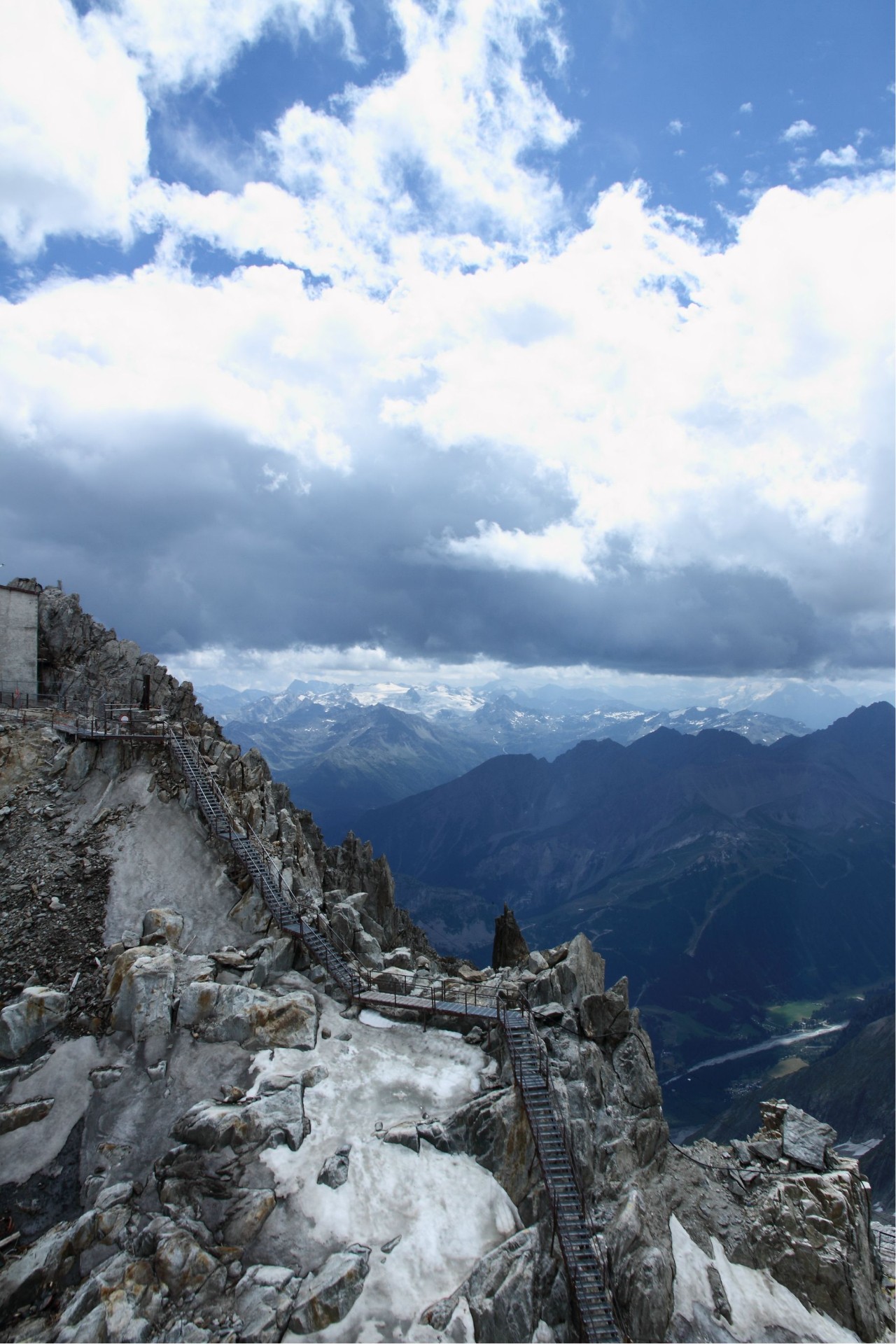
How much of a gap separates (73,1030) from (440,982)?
18.3m

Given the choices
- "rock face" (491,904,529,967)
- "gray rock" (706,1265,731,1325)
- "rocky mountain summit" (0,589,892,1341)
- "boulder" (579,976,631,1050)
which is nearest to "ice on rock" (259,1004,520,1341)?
"rocky mountain summit" (0,589,892,1341)

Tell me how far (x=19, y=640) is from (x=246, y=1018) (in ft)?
165

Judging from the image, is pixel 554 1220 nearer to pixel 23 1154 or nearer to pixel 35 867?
pixel 23 1154

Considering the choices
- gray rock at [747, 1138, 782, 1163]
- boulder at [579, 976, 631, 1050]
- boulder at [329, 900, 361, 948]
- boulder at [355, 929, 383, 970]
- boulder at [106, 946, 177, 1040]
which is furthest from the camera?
boulder at [329, 900, 361, 948]

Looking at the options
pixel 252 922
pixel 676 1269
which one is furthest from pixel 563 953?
pixel 252 922

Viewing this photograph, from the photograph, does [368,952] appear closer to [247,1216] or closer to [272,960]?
[272,960]

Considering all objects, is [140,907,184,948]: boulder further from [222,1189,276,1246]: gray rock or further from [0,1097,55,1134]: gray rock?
[222,1189,276,1246]: gray rock

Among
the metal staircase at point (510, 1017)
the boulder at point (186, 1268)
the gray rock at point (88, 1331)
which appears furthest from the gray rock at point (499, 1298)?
the gray rock at point (88, 1331)

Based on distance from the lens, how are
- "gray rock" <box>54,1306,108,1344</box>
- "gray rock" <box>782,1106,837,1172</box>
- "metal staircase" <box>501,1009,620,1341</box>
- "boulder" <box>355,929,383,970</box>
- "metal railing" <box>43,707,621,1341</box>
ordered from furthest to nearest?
"boulder" <box>355,929,383,970</box>, "gray rock" <box>782,1106,837,1172</box>, "metal railing" <box>43,707,621,1341</box>, "metal staircase" <box>501,1009,620,1341</box>, "gray rock" <box>54,1306,108,1344</box>

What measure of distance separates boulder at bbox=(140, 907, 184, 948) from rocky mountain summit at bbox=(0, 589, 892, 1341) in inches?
5.0

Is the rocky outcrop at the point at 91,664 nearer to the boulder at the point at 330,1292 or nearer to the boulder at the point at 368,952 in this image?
the boulder at the point at 368,952

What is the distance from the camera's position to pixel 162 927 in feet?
108

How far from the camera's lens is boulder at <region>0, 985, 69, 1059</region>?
27312 mm

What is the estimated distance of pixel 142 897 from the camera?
35.3 meters
